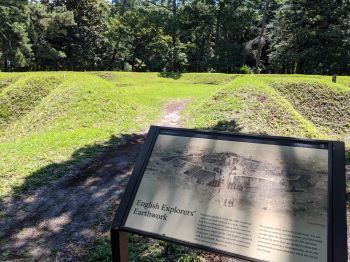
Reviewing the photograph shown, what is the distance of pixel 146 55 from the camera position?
33.4m

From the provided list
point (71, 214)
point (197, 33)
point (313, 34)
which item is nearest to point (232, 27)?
point (197, 33)

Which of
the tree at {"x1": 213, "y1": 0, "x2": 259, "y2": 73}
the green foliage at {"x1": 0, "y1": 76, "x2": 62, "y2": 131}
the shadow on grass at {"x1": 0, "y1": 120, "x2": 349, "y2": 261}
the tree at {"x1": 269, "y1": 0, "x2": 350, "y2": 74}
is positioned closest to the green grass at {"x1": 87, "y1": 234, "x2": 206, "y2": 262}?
the shadow on grass at {"x1": 0, "y1": 120, "x2": 349, "y2": 261}

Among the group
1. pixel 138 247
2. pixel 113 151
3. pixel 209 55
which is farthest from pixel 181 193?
pixel 209 55

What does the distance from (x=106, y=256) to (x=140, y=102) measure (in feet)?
35.6

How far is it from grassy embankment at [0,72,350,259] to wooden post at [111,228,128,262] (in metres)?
3.54

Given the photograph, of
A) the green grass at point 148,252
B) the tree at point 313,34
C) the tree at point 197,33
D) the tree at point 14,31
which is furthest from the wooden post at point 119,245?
the tree at point 197,33

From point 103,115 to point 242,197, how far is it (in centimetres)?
892

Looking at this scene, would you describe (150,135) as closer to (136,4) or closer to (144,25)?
(144,25)

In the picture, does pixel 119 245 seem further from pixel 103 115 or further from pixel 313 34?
pixel 313 34

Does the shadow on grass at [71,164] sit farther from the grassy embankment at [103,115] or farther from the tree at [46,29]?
the tree at [46,29]

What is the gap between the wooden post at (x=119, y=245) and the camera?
118 inches

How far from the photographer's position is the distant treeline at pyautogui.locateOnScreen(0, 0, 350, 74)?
84.9ft

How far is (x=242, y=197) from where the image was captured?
2.90 m

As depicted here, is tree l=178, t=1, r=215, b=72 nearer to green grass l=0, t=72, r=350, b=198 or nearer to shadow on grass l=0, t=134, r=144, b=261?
green grass l=0, t=72, r=350, b=198
